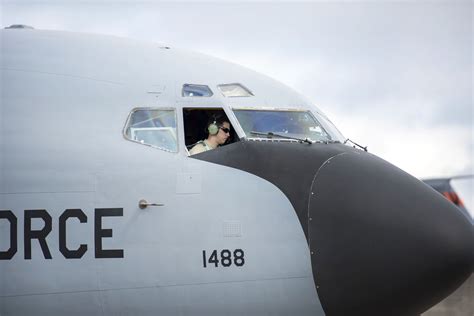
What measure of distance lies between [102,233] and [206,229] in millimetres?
1109

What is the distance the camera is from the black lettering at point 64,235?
780 cm

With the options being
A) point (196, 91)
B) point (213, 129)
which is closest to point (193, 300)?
point (213, 129)

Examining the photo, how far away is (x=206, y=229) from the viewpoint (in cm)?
779

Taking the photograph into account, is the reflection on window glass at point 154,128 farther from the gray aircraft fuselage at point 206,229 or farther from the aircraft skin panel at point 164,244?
the aircraft skin panel at point 164,244

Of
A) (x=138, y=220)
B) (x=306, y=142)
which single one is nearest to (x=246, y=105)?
(x=306, y=142)

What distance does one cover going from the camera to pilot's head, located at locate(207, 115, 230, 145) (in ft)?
27.3

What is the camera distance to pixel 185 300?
25.5ft

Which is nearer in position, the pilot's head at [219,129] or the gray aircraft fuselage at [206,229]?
the gray aircraft fuselage at [206,229]

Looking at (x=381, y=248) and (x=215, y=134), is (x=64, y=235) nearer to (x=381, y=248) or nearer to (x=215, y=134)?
(x=215, y=134)

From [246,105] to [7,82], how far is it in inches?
108

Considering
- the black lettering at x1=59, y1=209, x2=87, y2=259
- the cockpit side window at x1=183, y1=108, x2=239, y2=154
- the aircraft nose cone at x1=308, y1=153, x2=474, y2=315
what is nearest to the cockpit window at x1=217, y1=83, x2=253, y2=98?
the cockpit side window at x1=183, y1=108, x2=239, y2=154

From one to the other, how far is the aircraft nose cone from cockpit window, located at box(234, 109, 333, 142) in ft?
3.03

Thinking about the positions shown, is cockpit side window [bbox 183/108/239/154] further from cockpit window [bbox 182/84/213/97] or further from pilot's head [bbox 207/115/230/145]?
cockpit window [bbox 182/84/213/97]

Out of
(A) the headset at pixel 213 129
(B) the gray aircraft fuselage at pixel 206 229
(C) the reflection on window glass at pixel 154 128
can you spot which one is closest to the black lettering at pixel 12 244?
(B) the gray aircraft fuselage at pixel 206 229
